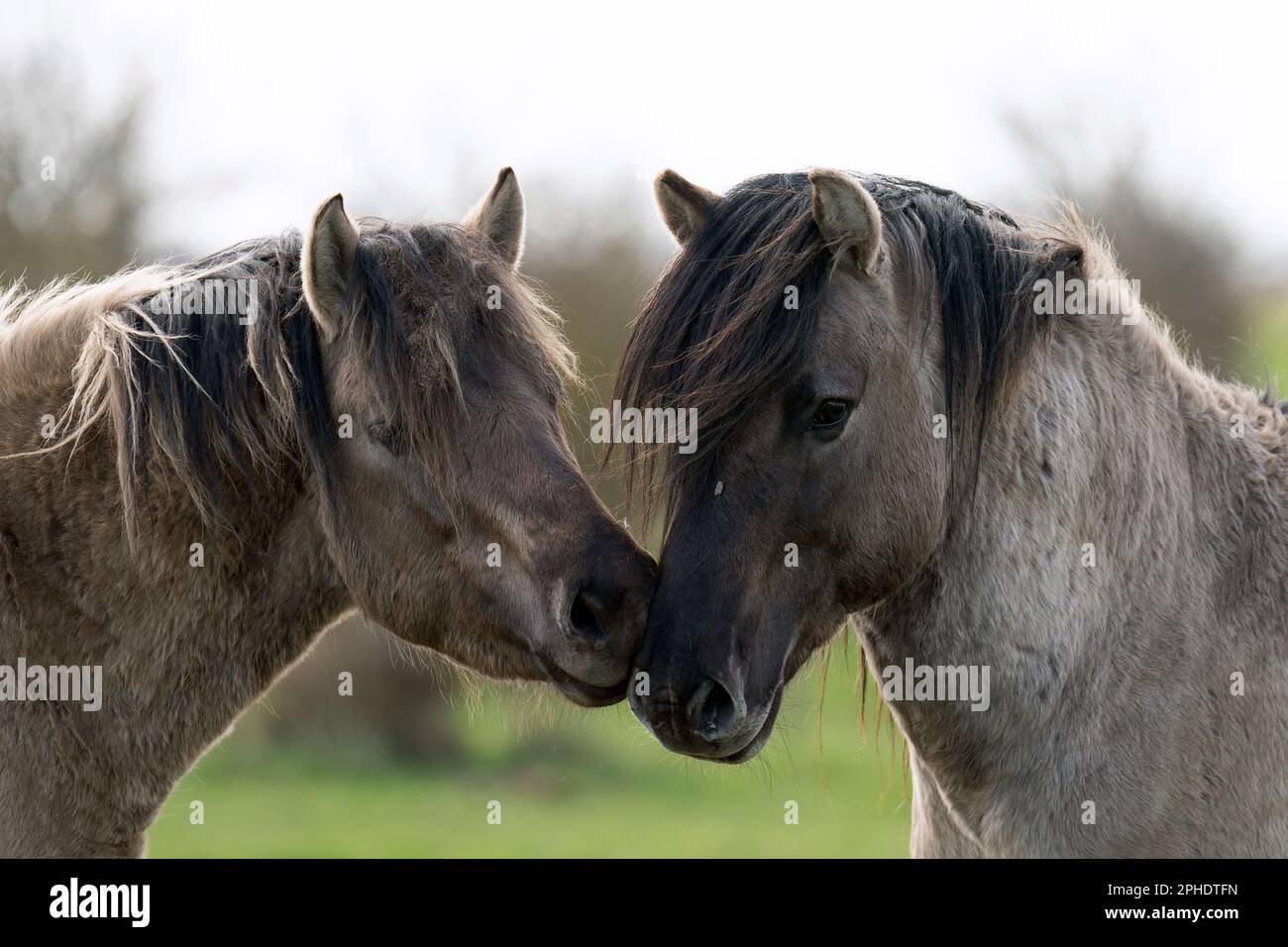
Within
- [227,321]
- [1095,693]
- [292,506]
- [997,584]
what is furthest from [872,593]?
[227,321]

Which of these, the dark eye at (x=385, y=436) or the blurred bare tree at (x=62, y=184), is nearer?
the dark eye at (x=385, y=436)

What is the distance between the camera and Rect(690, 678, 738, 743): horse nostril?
13.4ft

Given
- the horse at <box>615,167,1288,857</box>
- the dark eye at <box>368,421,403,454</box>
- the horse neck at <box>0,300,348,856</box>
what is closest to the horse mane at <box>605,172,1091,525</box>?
the horse at <box>615,167,1288,857</box>

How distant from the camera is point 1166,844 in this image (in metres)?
4.29

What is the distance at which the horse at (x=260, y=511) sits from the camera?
4340mm

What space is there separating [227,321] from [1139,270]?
22.8m

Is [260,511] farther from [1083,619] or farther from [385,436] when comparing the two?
[1083,619]

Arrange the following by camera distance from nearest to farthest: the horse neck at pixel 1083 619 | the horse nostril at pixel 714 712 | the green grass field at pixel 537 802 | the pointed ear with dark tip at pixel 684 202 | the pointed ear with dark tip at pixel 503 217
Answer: the horse nostril at pixel 714 712 < the horse neck at pixel 1083 619 < the pointed ear with dark tip at pixel 684 202 < the pointed ear with dark tip at pixel 503 217 < the green grass field at pixel 537 802

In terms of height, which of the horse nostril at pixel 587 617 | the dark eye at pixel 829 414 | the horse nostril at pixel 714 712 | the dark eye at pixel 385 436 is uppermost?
the dark eye at pixel 385 436

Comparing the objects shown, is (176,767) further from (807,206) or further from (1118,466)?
(1118,466)

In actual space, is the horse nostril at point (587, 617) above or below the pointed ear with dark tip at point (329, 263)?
below

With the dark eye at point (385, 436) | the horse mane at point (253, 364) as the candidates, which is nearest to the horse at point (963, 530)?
the horse mane at point (253, 364)

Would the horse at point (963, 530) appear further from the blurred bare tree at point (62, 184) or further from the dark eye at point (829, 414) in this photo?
the blurred bare tree at point (62, 184)

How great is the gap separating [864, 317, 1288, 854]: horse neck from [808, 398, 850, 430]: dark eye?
619mm
